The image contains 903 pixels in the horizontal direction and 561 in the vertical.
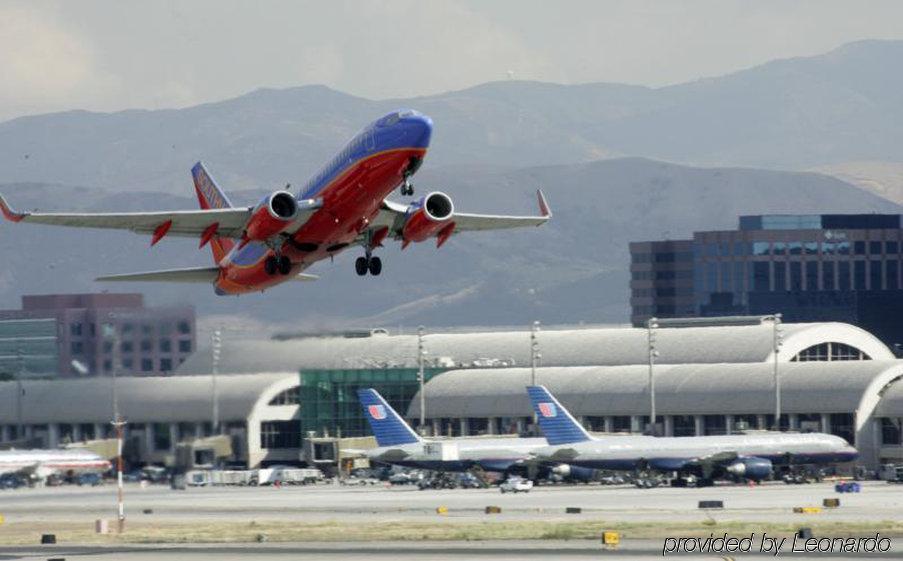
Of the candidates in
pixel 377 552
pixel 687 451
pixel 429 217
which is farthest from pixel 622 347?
pixel 429 217

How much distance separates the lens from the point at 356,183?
73.5 meters

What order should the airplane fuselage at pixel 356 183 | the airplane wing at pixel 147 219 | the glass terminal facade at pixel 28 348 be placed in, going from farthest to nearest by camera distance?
the glass terminal facade at pixel 28 348
the airplane wing at pixel 147 219
the airplane fuselage at pixel 356 183

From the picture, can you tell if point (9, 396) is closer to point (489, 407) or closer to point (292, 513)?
point (292, 513)

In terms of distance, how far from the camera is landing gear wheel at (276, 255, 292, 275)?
264 feet

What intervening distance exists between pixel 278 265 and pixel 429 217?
798 centimetres

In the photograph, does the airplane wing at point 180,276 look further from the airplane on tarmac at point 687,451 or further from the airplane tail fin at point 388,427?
the airplane tail fin at point 388,427

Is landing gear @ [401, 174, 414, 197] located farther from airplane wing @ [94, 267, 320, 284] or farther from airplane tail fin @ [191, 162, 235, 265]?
airplane tail fin @ [191, 162, 235, 265]

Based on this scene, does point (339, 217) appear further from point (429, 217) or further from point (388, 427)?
point (388, 427)

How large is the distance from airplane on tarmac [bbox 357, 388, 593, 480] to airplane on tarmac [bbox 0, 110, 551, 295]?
184 ft

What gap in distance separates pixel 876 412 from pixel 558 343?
48.9 meters

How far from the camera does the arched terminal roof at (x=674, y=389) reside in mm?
158875

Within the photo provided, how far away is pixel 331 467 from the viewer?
159 metres

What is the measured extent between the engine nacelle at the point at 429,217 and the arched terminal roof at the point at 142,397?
102 ft

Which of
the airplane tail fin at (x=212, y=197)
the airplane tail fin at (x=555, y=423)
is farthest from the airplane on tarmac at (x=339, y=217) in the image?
the airplane tail fin at (x=555, y=423)
